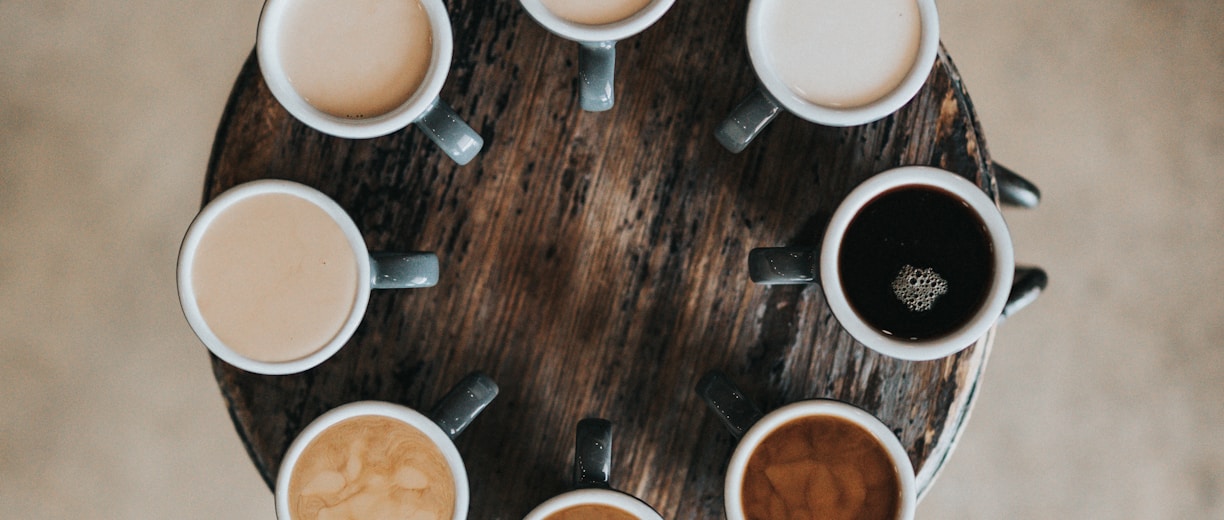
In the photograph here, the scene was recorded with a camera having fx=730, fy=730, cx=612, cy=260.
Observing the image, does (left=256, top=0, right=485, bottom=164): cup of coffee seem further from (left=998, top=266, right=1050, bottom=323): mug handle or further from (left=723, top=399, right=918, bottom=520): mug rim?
(left=998, top=266, right=1050, bottom=323): mug handle

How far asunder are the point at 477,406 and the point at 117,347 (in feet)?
3.62

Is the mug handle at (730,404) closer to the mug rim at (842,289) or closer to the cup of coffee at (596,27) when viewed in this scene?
the mug rim at (842,289)

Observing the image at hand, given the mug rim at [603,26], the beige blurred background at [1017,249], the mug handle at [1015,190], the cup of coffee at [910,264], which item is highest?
the mug rim at [603,26]

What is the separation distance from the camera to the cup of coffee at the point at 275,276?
717 mm

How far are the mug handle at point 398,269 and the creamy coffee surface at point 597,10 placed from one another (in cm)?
29

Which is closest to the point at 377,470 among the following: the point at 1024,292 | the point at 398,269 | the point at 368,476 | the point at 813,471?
the point at 368,476

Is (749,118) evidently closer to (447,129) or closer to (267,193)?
(447,129)

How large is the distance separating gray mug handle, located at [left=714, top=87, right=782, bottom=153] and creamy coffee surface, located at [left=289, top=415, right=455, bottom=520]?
433 mm

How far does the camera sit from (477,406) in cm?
73

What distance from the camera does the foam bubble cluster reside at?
2.48 feet

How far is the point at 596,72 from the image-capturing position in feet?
2.36

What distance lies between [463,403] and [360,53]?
374mm

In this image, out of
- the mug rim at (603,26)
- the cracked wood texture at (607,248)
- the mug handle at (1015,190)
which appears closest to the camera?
the mug rim at (603,26)

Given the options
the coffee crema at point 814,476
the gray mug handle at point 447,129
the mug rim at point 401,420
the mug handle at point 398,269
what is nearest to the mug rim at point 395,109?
the gray mug handle at point 447,129
